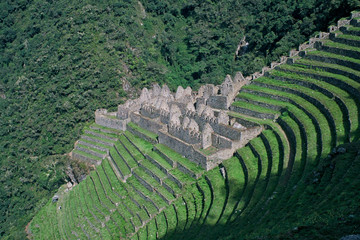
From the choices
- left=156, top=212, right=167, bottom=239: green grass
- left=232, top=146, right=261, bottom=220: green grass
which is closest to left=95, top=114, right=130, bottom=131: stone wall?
left=156, top=212, right=167, bottom=239: green grass

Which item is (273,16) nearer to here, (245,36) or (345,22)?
(245,36)

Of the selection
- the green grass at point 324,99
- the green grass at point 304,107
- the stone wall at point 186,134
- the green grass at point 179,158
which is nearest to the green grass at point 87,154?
the green grass at point 179,158

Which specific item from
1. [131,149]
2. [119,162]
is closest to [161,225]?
[119,162]

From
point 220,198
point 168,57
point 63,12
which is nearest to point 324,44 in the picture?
point 220,198

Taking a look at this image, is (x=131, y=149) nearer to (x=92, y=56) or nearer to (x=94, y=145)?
(x=94, y=145)

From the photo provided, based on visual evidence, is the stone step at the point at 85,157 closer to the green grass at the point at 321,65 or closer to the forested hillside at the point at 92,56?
the forested hillside at the point at 92,56

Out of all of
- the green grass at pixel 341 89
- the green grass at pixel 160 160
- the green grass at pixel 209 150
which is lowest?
the green grass at pixel 160 160

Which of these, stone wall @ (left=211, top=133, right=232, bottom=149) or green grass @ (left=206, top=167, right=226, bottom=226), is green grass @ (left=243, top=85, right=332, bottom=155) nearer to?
stone wall @ (left=211, top=133, right=232, bottom=149)
